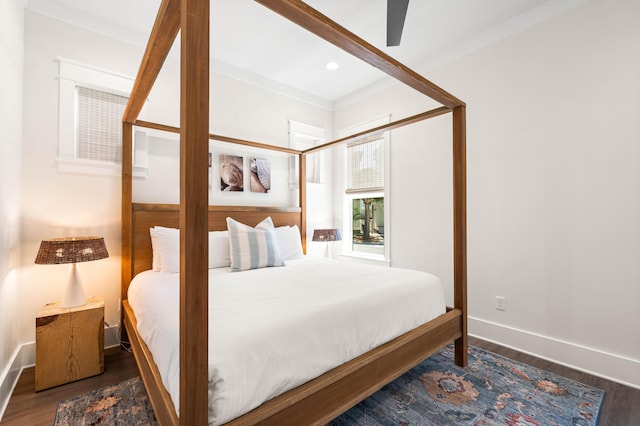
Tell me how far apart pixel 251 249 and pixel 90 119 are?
1718 mm

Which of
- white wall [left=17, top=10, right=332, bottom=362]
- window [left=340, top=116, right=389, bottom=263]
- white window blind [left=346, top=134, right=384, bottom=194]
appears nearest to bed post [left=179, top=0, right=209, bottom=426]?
white wall [left=17, top=10, right=332, bottom=362]

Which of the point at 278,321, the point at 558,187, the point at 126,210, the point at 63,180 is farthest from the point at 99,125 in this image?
the point at 558,187

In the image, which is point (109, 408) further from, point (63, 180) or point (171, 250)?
point (63, 180)

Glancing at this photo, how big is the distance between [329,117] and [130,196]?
286cm

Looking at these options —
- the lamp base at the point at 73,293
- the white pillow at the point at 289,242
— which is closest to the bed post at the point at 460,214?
the white pillow at the point at 289,242

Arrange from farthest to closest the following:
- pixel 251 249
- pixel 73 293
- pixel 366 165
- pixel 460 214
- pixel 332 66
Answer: pixel 366 165 → pixel 332 66 → pixel 251 249 → pixel 460 214 → pixel 73 293

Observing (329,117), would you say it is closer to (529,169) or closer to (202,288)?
(529,169)

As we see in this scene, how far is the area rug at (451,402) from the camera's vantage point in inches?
64.7

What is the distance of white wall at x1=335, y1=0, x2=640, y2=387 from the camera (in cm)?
208

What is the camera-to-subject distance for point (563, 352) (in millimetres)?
2305

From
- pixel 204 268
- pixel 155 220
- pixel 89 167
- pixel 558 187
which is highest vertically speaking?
pixel 89 167

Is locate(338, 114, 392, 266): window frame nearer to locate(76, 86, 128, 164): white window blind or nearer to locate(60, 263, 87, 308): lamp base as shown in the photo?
locate(76, 86, 128, 164): white window blind

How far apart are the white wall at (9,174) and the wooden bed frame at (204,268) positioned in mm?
632

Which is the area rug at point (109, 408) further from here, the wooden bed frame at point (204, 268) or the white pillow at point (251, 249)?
the white pillow at point (251, 249)
